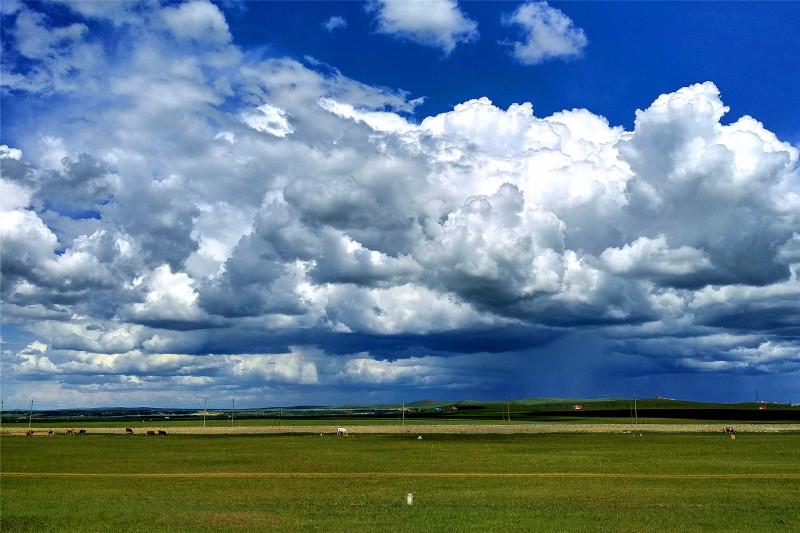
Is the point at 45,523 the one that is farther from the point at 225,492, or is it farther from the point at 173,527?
the point at 225,492

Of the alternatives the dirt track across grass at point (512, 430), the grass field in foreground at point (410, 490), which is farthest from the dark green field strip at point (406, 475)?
the dirt track across grass at point (512, 430)

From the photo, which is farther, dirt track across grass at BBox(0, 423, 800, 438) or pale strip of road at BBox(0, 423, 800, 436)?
pale strip of road at BBox(0, 423, 800, 436)

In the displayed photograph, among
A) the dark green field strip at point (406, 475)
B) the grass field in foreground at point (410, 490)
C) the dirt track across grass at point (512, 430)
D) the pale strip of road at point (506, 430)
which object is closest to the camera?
the grass field in foreground at point (410, 490)

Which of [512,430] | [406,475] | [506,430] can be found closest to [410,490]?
[406,475]

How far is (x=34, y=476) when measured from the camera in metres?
56.2

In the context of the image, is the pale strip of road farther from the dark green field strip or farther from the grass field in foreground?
the dark green field strip

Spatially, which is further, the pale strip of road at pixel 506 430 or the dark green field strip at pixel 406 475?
the pale strip of road at pixel 506 430

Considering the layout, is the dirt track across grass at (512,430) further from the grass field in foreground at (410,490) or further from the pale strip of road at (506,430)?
the grass field in foreground at (410,490)

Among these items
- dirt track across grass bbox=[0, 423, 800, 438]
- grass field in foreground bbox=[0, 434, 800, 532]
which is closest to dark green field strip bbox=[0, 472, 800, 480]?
grass field in foreground bbox=[0, 434, 800, 532]

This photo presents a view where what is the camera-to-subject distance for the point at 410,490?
4353 centimetres

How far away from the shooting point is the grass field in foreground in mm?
31344

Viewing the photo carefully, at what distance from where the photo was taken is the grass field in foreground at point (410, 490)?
103ft

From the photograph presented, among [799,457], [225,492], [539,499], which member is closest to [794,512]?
[539,499]

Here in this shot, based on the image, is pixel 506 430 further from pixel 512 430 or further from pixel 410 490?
pixel 410 490
